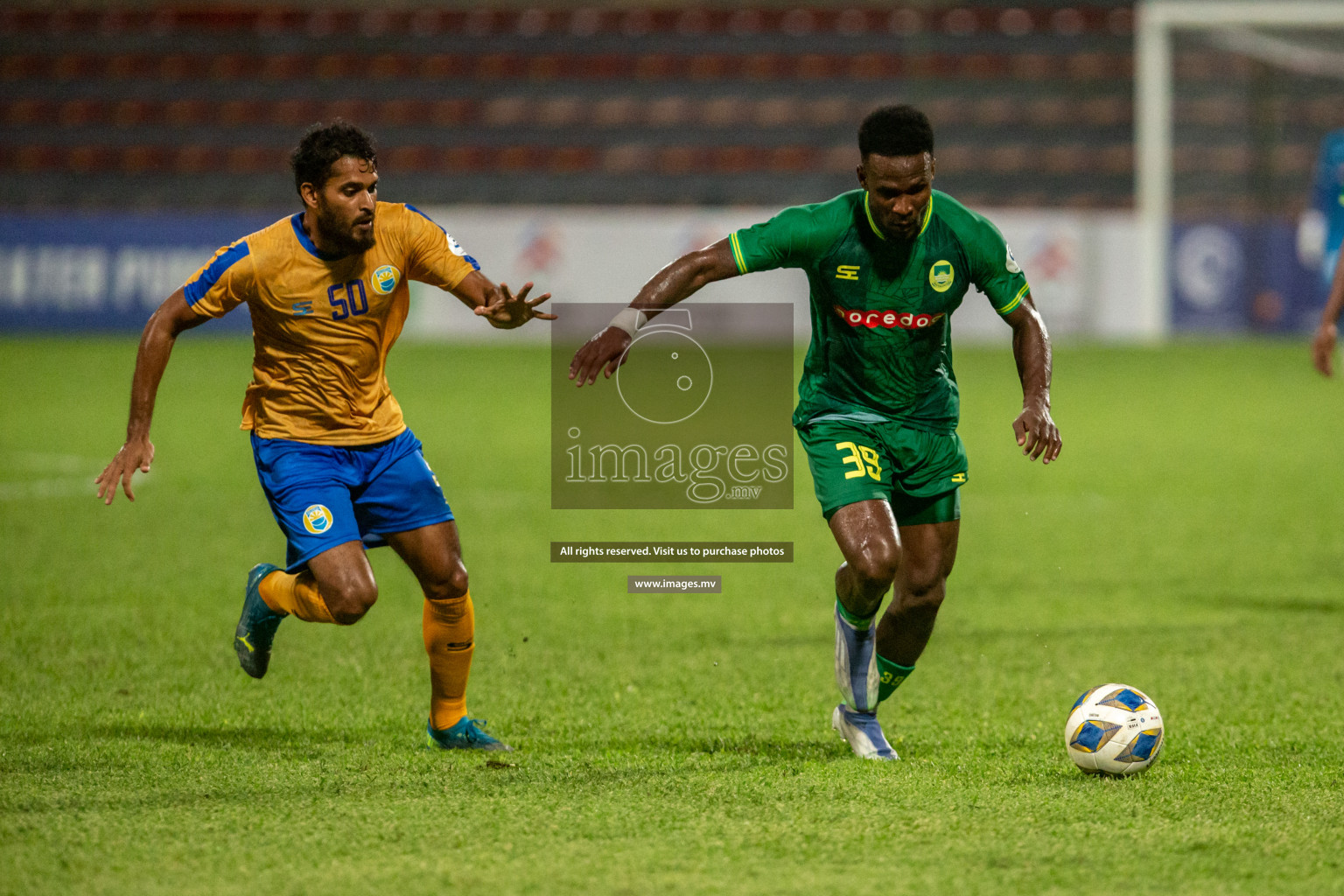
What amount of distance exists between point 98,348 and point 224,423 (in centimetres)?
730

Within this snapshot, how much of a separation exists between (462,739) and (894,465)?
5.14 ft

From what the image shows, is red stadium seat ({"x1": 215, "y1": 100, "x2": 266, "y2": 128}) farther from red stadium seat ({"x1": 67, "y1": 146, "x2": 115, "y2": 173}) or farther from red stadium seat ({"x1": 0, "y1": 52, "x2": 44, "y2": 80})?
red stadium seat ({"x1": 0, "y1": 52, "x2": 44, "y2": 80})

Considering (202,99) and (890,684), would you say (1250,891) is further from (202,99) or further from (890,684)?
(202,99)

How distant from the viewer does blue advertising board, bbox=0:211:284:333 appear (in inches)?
876

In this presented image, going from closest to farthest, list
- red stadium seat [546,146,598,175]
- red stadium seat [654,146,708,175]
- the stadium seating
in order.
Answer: the stadium seating
red stadium seat [546,146,598,175]
red stadium seat [654,146,708,175]

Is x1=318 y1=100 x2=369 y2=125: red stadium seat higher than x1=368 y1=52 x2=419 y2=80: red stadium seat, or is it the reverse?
x1=368 y1=52 x2=419 y2=80: red stadium seat

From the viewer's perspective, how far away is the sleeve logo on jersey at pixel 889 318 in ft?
15.8

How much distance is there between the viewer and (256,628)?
513cm

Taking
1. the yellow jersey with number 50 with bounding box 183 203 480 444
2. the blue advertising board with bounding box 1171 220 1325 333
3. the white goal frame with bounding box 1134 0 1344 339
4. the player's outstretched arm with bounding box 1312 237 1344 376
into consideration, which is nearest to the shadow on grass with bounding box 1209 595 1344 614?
the player's outstretched arm with bounding box 1312 237 1344 376

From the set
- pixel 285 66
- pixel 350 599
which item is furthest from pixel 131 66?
pixel 350 599

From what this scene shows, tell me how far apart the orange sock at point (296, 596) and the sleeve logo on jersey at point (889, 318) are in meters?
1.81

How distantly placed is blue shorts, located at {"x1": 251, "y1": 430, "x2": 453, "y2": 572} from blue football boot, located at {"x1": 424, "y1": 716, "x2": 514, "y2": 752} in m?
0.63

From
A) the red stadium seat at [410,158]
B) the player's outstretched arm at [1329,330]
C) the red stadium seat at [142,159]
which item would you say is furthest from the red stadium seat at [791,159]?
the player's outstretched arm at [1329,330]

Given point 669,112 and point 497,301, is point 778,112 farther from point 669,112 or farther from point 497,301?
point 497,301
